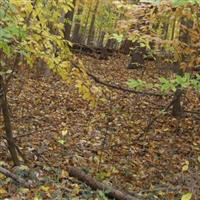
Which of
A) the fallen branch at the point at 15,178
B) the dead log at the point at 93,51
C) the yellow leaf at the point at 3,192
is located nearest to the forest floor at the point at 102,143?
the yellow leaf at the point at 3,192

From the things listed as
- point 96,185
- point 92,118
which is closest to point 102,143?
point 92,118

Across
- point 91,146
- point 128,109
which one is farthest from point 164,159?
point 128,109

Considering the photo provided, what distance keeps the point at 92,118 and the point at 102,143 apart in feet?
6.21

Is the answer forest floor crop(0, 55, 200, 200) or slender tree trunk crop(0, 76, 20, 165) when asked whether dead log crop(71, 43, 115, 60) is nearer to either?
forest floor crop(0, 55, 200, 200)

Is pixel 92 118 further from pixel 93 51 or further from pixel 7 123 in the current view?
pixel 93 51

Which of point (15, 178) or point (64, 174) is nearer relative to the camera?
point (15, 178)

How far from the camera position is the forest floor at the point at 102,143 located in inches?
285

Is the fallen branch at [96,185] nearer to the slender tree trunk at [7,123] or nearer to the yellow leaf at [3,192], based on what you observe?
the slender tree trunk at [7,123]

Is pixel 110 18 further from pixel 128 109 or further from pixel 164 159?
pixel 164 159

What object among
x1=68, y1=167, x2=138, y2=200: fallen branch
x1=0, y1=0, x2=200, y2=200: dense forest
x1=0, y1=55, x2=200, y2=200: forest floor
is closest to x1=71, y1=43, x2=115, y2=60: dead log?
x1=0, y1=0, x2=200, y2=200: dense forest

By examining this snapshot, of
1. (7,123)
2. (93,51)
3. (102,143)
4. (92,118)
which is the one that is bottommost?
(102,143)

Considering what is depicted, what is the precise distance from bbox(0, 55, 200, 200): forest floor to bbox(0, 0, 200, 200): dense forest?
0.02m

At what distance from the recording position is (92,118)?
432 inches

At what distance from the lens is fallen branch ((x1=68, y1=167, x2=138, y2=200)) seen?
679cm
